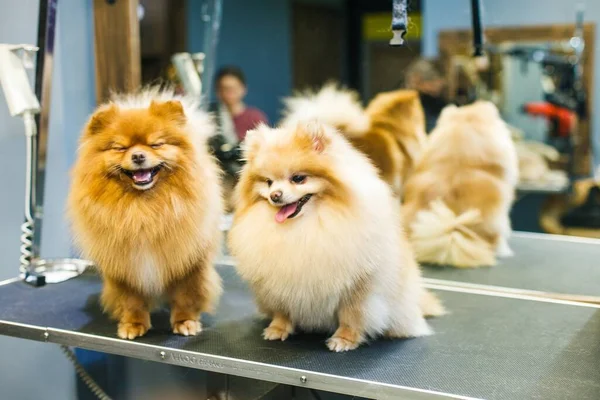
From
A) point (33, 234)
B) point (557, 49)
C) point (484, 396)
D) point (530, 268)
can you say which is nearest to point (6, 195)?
point (33, 234)

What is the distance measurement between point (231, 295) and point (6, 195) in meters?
0.81

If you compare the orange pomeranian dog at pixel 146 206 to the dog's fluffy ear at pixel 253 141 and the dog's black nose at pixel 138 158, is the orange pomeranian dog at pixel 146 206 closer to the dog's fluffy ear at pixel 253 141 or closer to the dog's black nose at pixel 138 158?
the dog's black nose at pixel 138 158

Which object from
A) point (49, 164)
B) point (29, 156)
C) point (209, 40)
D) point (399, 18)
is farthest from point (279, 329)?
point (209, 40)

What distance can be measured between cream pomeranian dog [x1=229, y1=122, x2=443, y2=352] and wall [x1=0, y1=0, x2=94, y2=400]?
96 centimetres

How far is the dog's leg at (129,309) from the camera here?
1.72 metres

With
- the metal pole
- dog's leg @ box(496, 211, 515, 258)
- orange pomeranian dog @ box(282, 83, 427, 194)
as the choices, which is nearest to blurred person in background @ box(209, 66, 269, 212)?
the metal pole

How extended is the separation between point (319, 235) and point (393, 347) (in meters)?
0.35

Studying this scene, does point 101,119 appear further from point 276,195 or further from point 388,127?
point 388,127

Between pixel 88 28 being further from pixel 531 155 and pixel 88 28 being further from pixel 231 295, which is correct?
pixel 531 155

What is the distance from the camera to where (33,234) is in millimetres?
2193

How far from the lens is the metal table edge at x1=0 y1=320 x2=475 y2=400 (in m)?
1.39

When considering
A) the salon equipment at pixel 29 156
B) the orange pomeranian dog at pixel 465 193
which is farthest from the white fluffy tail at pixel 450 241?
the salon equipment at pixel 29 156

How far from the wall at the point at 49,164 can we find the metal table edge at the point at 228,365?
21.3 inches

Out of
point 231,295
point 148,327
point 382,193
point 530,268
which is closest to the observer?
point 382,193
